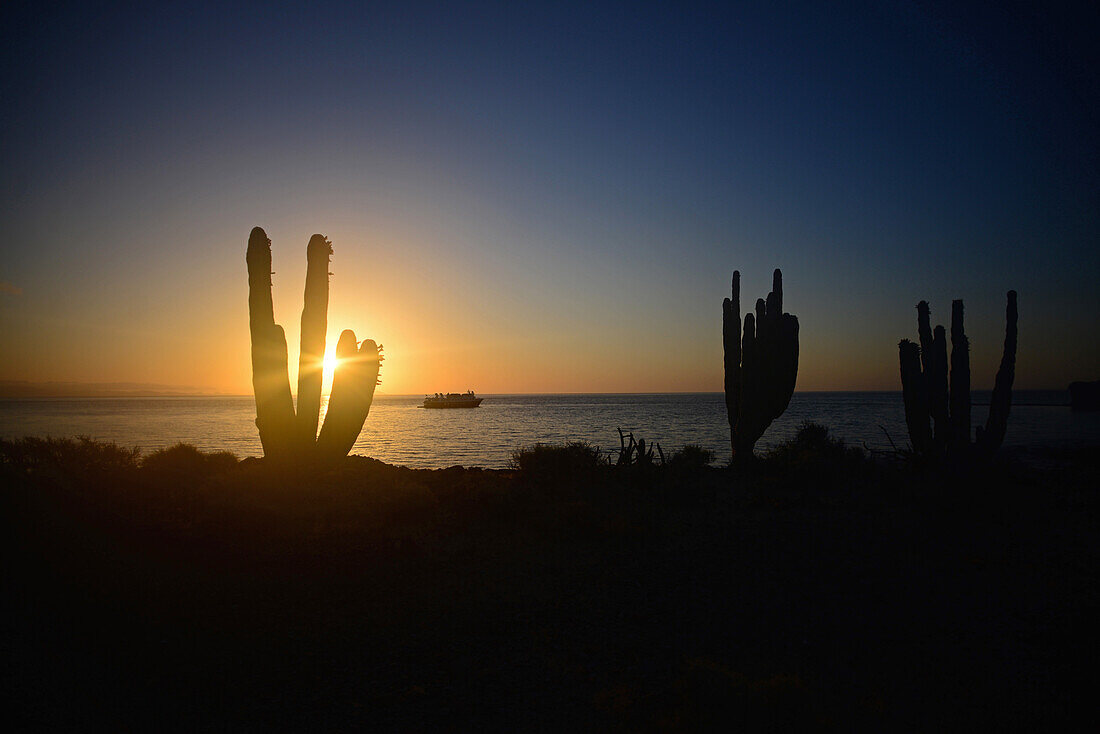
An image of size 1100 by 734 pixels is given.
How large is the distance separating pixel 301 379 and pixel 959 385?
18.9m

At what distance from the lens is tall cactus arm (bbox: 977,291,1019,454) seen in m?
17.1

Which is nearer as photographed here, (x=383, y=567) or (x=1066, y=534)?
(x=383, y=567)

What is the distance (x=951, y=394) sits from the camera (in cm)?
1692

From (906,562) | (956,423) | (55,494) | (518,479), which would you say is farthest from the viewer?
(956,423)

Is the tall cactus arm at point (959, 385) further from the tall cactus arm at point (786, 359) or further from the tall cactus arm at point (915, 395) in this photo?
the tall cactus arm at point (786, 359)

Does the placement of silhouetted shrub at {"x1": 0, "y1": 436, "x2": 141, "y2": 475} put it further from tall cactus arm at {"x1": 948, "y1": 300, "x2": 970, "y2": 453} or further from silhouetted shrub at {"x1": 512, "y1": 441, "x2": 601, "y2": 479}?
tall cactus arm at {"x1": 948, "y1": 300, "x2": 970, "y2": 453}

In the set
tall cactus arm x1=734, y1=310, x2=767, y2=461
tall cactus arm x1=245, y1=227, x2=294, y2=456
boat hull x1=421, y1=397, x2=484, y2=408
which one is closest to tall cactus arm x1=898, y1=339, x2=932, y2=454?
tall cactus arm x1=734, y1=310, x2=767, y2=461

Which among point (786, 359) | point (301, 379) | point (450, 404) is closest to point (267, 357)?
point (301, 379)

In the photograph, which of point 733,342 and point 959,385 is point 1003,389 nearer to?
point 959,385

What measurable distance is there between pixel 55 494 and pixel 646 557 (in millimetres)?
8677

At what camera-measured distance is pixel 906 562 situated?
29.2 ft

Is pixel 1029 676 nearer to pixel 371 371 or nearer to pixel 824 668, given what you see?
pixel 824 668

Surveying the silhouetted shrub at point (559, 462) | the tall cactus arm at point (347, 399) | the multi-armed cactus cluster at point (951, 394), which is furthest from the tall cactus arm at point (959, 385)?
the tall cactus arm at point (347, 399)

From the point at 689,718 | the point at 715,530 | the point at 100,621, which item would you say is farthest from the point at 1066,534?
the point at 100,621
